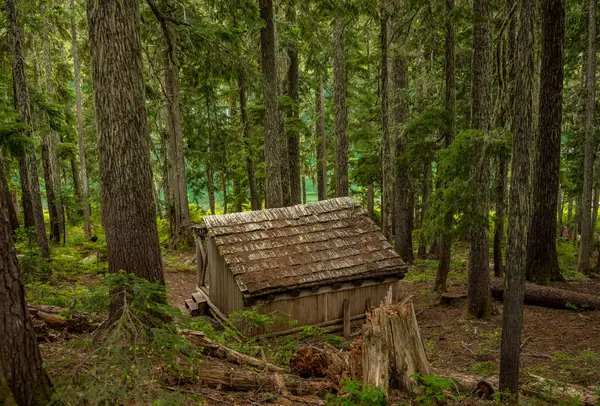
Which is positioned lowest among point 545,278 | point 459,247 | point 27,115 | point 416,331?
point 459,247

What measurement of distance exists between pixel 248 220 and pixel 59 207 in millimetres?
13290

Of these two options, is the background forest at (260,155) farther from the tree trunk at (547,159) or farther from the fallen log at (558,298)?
the fallen log at (558,298)

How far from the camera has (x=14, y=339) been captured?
3.71 m

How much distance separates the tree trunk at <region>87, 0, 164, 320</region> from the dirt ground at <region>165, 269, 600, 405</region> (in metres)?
6.18

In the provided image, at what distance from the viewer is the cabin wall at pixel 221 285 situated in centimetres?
1145

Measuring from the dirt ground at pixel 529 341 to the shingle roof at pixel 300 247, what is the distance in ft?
6.00

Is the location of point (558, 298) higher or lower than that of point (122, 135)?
lower

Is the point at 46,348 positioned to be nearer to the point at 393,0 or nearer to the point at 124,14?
the point at 124,14

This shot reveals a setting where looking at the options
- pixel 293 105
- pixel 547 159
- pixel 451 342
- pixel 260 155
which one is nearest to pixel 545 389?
pixel 451 342

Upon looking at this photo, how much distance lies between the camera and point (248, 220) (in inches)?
482

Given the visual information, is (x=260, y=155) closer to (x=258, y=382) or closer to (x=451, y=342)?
(x=451, y=342)

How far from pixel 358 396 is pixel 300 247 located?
6.69 m

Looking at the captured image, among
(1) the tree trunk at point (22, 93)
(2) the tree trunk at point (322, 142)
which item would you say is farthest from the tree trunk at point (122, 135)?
(2) the tree trunk at point (322, 142)

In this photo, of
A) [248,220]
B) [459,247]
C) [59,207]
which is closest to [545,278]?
[248,220]
